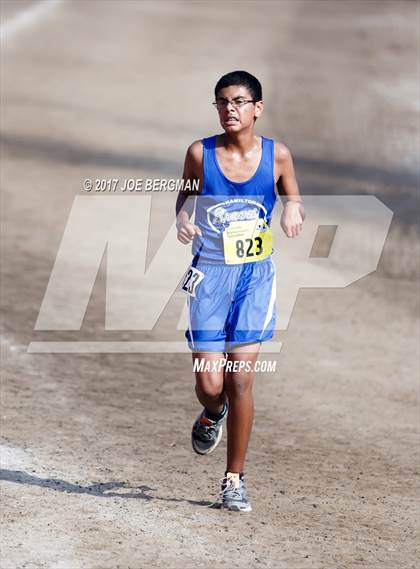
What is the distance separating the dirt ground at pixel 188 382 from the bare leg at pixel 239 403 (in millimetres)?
388

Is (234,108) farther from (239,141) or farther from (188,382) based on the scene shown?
(188,382)

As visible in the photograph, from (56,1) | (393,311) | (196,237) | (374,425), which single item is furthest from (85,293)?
(56,1)

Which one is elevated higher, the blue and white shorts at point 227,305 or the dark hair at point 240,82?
the dark hair at point 240,82

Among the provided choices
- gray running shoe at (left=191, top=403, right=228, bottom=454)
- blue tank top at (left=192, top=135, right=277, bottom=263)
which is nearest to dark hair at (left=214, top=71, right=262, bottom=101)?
blue tank top at (left=192, top=135, right=277, bottom=263)

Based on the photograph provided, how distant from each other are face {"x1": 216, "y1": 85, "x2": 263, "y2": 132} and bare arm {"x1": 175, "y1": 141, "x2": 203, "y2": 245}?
9.4 inches

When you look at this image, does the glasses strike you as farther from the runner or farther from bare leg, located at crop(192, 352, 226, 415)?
bare leg, located at crop(192, 352, 226, 415)

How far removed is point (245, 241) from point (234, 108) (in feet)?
2.60

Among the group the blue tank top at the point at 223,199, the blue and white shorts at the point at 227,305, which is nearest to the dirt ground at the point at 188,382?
the blue and white shorts at the point at 227,305

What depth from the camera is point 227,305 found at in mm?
7727

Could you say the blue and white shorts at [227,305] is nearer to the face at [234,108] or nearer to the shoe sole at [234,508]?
the face at [234,108]

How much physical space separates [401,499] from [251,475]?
1.06 metres

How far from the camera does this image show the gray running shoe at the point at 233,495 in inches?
311

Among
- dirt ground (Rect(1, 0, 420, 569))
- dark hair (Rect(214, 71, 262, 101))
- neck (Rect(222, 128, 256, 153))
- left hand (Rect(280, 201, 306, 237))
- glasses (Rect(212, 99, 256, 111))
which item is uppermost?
dark hair (Rect(214, 71, 262, 101))

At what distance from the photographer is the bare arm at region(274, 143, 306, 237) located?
7629 mm
